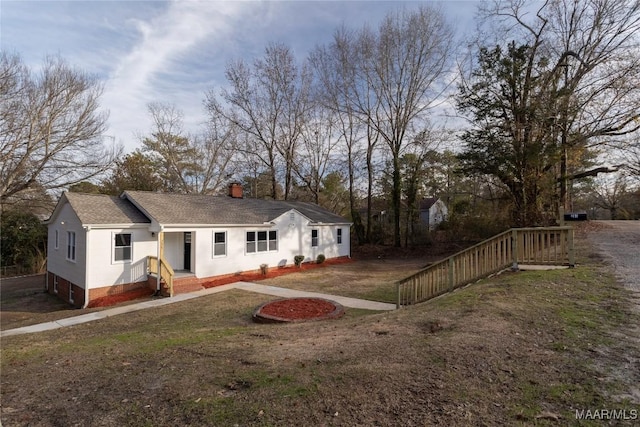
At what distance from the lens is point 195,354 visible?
15.8 ft

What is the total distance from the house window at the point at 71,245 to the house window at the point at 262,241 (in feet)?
23.9

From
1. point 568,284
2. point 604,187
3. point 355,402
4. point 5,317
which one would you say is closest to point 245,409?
point 355,402

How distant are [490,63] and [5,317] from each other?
24.7 metres

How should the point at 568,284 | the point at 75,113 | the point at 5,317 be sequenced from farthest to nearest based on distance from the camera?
the point at 75,113 < the point at 5,317 < the point at 568,284

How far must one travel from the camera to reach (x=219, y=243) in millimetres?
15344

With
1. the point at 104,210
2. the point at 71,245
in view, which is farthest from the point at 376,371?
the point at 71,245

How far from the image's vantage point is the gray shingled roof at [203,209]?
14141mm

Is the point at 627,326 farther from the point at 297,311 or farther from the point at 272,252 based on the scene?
the point at 272,252

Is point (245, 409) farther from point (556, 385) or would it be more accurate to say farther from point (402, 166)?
point (402, 166)

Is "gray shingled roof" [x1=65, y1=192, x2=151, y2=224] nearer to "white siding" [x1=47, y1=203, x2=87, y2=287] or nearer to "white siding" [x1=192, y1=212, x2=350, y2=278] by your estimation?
"white siding" [x1=47, y1=203, x2=87, y2=287]

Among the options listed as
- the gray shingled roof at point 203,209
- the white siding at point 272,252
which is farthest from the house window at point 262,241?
the gray shingled roof at point 203,209

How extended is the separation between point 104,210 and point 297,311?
31.9 ft

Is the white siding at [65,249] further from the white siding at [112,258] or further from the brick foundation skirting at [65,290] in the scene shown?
the white siding at [112,258]

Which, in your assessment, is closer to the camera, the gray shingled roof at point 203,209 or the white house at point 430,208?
the gray shingled roof at point 203,209
